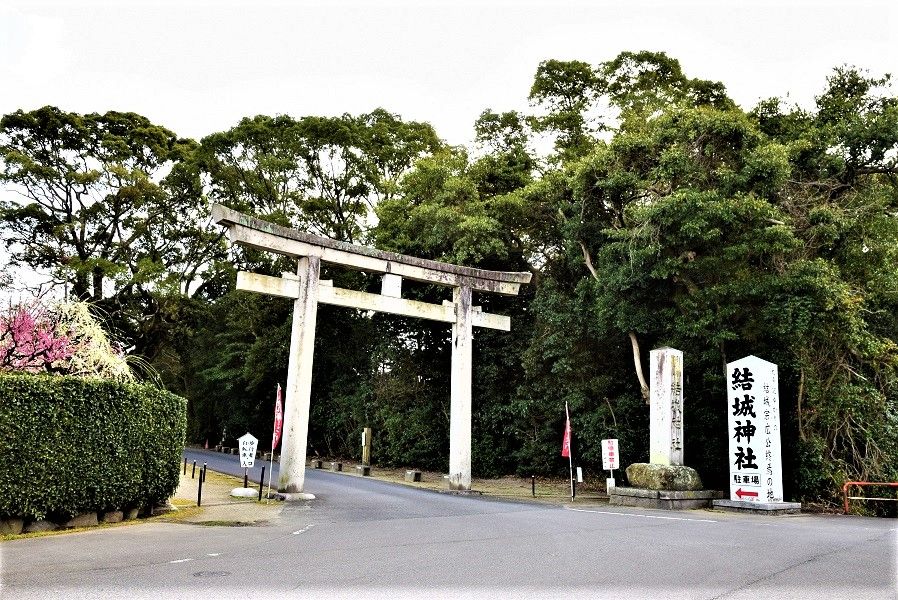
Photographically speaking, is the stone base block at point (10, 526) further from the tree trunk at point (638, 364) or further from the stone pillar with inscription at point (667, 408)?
the tree trunk at point (638, 364)

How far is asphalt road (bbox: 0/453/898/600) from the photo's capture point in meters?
5.79

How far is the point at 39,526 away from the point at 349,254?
8.61 m

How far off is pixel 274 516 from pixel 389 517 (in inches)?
81.7

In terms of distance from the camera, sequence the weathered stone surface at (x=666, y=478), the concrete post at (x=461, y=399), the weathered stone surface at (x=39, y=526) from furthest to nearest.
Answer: the concrete post at (x=461, y=399), the weathered stone surface at (x=666, y=478), the weathered stone surface at (x=39, y=526)

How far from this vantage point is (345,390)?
28.9 metres

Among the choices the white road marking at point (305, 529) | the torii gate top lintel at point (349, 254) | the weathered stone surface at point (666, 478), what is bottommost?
the white road marking at point (305, 529)

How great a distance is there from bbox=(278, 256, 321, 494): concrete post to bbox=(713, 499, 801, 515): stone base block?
921 cm

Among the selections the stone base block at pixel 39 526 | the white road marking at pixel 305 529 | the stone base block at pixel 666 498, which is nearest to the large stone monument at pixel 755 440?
the stone base block at pixel 666 498

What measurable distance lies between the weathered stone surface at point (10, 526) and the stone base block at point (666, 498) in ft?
37.9

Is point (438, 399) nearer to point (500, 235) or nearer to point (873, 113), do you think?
point (500, 235)

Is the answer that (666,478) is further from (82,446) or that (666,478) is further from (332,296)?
(82,446)

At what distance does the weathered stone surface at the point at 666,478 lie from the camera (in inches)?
553

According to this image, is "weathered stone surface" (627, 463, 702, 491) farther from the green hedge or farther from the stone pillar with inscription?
the green hedge

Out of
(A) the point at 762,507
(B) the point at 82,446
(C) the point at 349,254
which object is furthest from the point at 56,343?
(A) the point at 762,507
